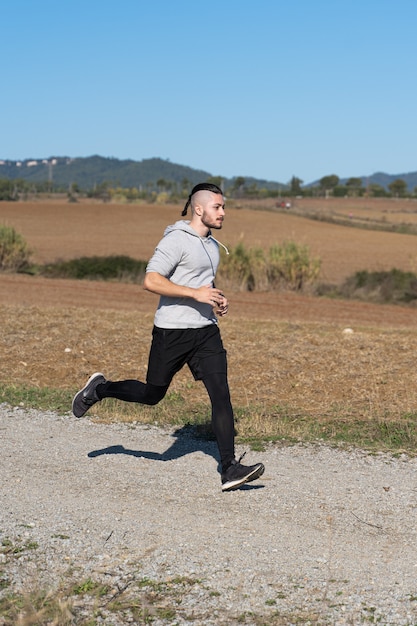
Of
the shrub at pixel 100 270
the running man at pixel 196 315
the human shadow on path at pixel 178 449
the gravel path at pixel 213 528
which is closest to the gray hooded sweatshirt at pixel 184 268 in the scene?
the running man at pixel 196 315

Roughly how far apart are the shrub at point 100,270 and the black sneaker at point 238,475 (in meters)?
23.1

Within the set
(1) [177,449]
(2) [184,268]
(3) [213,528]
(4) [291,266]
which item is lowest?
(4) [291,266]

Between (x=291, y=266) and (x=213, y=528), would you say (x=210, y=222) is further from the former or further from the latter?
(x=291, y=266)

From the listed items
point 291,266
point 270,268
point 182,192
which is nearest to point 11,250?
point 270,268

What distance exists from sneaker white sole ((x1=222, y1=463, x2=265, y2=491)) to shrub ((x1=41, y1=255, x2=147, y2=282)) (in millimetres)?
23179

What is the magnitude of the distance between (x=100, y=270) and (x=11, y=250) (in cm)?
331

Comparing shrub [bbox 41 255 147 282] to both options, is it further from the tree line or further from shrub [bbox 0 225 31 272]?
the tree line

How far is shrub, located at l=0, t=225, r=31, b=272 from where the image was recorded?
101ft

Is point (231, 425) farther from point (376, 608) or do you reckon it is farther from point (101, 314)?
point (101, 314)

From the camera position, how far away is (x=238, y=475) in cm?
614

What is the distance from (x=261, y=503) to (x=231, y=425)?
632 millimetres

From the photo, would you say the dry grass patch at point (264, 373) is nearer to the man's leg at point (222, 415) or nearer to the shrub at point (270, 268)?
the man's leg at point (222, 415)

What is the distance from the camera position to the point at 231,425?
6379 millimetres

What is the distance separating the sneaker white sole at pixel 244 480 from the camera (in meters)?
6.10
